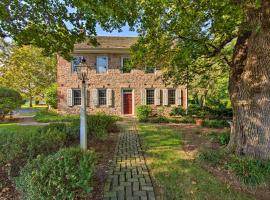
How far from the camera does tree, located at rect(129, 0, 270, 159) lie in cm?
448

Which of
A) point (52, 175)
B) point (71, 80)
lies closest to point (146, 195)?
point (52, 175)

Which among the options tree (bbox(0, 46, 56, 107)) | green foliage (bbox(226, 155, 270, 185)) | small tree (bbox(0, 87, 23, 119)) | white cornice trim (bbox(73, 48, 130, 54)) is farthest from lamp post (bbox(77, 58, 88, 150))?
tree (bbox(0, 46, 56, 107))

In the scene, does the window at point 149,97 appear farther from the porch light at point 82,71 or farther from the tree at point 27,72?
the porch light at point 82,71

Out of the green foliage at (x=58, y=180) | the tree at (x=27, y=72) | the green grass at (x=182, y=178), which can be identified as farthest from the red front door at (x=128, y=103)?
the green foliage at (x=58, y=180)

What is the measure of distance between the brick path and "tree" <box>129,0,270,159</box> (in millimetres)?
2787

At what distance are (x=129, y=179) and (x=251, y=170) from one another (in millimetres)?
2593

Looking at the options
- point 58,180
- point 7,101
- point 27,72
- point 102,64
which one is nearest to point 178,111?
point 102,64

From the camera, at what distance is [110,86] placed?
53.1 ft

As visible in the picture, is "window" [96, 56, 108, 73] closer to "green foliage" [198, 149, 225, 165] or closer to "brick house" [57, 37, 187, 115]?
"brick house" [57, 37, 187, 115]

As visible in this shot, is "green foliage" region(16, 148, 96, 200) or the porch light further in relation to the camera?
the porch light

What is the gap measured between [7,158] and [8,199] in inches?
35.4

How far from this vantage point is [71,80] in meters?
16.0

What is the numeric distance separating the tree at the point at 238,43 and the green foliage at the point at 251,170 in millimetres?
549

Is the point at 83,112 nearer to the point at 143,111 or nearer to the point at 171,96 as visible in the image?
the point at 143,111
